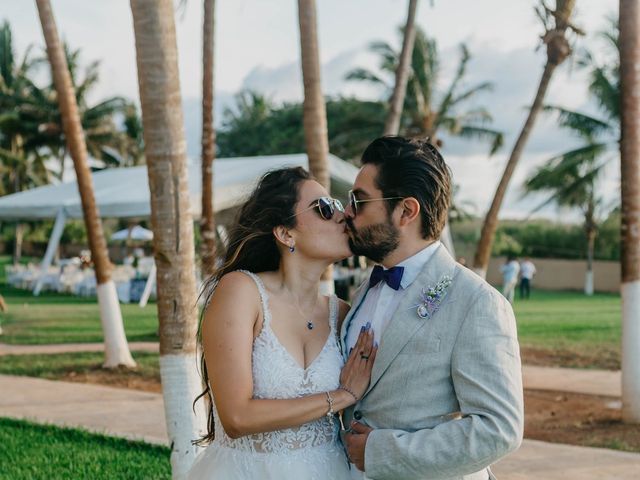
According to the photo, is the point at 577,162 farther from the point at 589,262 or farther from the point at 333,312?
the point at 333,312

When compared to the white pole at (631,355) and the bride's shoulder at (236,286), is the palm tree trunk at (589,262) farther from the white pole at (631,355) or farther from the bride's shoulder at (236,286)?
the bride's shoulder at (236,286)

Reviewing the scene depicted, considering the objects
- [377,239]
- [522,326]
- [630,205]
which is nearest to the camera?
[377,239]

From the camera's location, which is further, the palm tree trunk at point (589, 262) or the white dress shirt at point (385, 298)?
the palm tree trunk at point (589, 262)

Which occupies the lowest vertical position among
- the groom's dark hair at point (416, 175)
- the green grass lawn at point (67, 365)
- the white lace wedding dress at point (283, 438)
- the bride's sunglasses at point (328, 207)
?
the green grass lawn at point (67, 365)

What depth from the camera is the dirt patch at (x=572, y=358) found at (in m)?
12.6

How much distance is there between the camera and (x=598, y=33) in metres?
30.7

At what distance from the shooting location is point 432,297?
8.86 ft

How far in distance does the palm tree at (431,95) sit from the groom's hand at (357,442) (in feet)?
109

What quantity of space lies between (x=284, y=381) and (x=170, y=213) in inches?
66.6

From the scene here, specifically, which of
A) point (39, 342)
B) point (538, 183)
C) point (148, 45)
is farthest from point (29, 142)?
point (148, 45)

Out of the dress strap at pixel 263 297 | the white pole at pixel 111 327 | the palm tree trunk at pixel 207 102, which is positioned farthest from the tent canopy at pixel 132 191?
the dress strap at pixel 263 297

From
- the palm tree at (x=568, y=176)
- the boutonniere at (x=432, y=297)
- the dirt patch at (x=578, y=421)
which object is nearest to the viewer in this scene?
the boutonniere at (x=432, y=297)

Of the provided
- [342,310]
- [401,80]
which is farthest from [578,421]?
[342,310]

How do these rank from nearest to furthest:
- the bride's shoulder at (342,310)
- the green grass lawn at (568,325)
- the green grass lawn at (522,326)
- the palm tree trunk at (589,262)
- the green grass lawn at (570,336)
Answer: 1. the bride's shoulder at (342,310)
2. the green grass lawn at (570,336)
3. the green grass lawn at (522,326)
4. the green grass lawn at (568,325)
5. the palm tree trunk at (589,262)
